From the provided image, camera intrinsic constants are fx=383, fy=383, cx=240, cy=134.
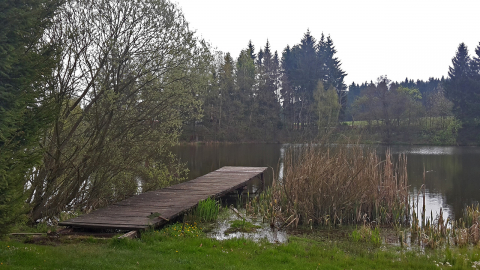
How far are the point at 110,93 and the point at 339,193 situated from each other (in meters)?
6.83

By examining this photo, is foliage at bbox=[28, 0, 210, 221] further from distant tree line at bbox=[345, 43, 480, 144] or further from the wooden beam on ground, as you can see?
distant tree line at bbox=[345, 43, 480, 144]

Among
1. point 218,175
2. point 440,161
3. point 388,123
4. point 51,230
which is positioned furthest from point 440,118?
point 51,230

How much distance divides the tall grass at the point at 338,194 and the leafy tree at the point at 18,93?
635 centimetres

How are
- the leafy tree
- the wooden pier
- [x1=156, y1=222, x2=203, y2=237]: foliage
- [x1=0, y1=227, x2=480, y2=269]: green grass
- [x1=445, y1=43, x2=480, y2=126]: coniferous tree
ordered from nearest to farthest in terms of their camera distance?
the leafy tree, [x1=0, y1=227, x2=480, y2=269]: green grass, [x1=156, y1=222, x2=203, y2=237]: foliage, the wooden pier, [x1=445, y1=43, x2=480, y2=126]: coniferous tree

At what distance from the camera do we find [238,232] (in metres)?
9.42

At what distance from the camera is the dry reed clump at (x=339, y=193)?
10516 mm

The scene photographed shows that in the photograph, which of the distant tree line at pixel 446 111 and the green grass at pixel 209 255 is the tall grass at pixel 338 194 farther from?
the distant tree line at pixel 446 111

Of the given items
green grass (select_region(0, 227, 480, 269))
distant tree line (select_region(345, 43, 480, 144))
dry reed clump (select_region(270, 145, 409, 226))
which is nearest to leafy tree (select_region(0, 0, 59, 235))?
green grass (select_region(0, 227, 480, 269))

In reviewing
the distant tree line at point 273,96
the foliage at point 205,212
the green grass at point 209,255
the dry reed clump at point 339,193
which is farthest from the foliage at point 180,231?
the distant tree line at point 273,96

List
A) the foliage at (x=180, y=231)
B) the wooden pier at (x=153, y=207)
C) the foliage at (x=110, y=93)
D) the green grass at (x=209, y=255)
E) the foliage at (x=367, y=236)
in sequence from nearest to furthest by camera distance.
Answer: the green grass at (x=209, y=255)
the foliage at (x=180, y=231)
the wooden pier at (x=153, y=207)
the foliage at (x=367, y=236)
the foliage at (x=110, y=93)

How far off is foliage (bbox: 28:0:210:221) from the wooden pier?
1384 millimetres

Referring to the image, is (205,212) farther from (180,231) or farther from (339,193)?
(339,193)

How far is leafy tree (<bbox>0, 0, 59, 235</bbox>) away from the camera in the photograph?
520cm

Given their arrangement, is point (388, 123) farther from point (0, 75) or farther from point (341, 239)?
point (0, 75)
